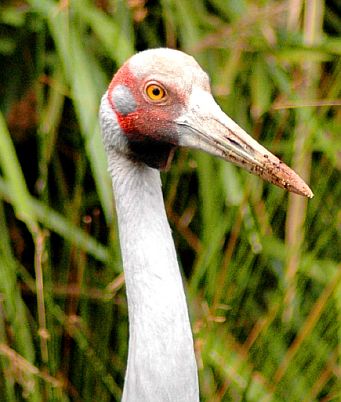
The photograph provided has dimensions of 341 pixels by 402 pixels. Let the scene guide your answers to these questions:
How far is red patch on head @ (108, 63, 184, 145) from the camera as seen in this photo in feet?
5.42

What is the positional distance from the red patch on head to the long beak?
19mm

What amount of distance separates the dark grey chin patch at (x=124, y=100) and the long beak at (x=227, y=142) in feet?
0.31

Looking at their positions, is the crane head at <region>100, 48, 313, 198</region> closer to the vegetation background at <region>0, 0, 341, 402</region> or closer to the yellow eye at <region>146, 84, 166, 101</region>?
the yellow eye at <region>146, 84, 166, 101</region>

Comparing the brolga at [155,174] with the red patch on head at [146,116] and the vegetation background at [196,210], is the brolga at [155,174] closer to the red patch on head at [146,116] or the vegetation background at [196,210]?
the red patch on head at [146,116]

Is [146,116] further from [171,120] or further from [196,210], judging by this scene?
[196,210]

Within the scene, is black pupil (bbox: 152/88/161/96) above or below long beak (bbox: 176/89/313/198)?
above

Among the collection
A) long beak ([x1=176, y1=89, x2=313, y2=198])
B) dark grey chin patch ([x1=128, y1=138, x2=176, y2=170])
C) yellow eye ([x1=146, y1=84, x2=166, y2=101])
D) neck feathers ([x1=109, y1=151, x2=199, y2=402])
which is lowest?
neck feathers ([x1=109, y1=151, x2=199, y2=402])

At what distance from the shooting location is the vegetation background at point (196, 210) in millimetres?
2217

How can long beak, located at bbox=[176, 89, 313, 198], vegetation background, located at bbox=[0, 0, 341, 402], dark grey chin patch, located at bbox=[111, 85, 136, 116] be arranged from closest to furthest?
1. long beak, located at bbox=[176, 89, 313, 198]
2. dark grey chin patch, located at bbox=[111, 85, 136, 116]
3. vegetation background, located at bbox=[0, 0, 341, 402]

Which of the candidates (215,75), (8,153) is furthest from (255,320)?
(8,153)

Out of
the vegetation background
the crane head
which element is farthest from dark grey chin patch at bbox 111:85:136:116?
the vegetation background

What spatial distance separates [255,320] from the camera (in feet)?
8.67

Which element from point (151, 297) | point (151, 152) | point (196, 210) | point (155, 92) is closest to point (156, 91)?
point (155, 92)

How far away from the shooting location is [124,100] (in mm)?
1693
